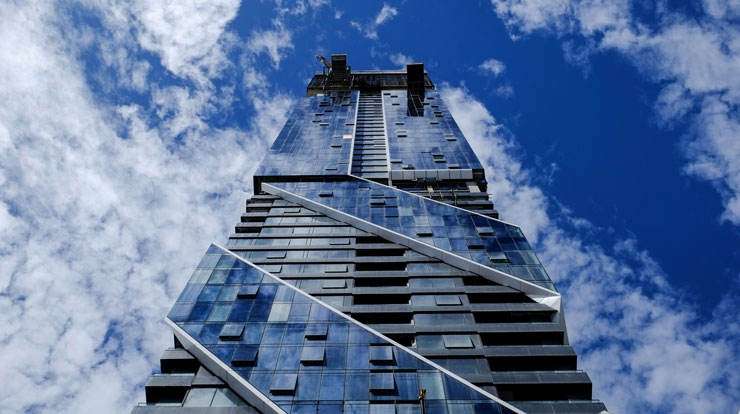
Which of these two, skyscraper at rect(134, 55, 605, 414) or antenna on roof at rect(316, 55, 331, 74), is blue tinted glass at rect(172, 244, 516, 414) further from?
antenna on roof at rect(316, 55, 331, 74)

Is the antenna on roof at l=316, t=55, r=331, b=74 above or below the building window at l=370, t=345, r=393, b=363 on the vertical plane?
above

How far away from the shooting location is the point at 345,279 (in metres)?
50.0

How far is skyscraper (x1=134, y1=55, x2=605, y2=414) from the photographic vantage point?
37500 millimetres

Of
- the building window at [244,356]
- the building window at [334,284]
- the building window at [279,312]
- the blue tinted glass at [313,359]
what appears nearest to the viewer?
the blue tinted glass at [313,359]

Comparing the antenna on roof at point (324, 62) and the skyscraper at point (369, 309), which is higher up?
the antenna on roof at point (324, 62)

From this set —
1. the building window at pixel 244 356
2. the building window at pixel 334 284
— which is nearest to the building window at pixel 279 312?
the building window at pixel 244 356

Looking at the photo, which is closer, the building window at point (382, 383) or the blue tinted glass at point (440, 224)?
the building window at point (382, 383)

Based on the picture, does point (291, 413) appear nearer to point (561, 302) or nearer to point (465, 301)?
point (465, 301)

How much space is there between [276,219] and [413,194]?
1572cm

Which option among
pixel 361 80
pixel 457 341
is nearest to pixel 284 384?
pixel 457 341

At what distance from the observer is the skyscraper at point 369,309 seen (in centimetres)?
3750

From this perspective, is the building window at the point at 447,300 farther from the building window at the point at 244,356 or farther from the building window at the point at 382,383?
the building window at the point at 244,356

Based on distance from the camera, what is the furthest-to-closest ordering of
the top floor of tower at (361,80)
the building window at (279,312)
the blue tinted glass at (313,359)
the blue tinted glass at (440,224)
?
the top floor of tower at (361,80)
the blue tinted glass at (440,224)
the building window at (279,312)
the blue tinted glass at (313,359)

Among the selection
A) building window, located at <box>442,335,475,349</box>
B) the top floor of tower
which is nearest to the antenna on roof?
the top floor of tower
